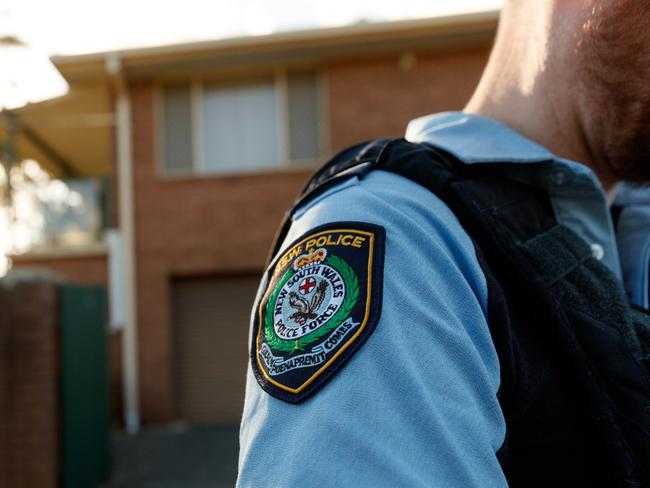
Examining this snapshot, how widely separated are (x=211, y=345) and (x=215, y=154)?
3154 millimetres

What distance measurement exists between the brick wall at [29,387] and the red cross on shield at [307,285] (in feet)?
19.3

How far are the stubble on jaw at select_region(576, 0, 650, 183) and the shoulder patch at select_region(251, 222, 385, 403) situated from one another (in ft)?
1.66

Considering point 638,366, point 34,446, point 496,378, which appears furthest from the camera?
point 34,446

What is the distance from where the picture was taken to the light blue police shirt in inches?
27.5

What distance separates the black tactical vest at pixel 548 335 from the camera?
876mm

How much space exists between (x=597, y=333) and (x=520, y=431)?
0.21 m

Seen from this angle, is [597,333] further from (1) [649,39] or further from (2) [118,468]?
(2) [118,468]

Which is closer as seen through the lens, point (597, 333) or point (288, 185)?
point (597, 333)

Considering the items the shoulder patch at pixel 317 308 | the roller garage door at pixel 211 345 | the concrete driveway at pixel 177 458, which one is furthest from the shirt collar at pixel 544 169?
the roller garage door at pixel 211 345

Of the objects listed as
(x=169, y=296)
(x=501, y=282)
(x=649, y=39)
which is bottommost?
(x=169, y=296)

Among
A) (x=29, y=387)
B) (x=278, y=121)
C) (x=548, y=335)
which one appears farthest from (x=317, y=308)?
→ (x=278, y=121)

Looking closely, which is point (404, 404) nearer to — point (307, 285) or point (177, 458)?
point (307, 285)

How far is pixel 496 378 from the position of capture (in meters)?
0.82

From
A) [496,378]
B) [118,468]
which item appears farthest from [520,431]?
[118,468]
